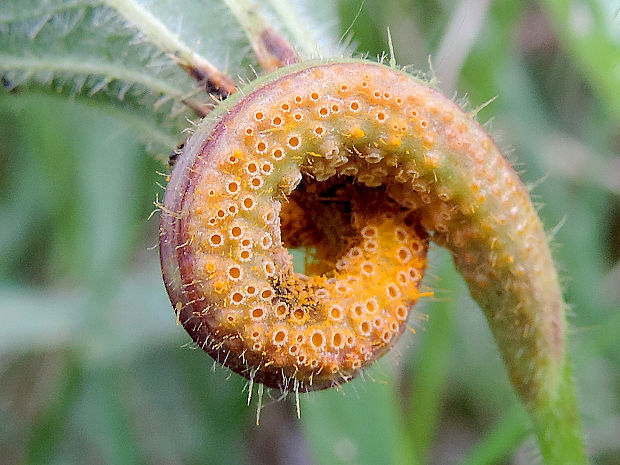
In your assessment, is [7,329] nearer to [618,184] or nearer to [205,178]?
[205,178]

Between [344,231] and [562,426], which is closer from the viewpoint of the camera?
[344,231]

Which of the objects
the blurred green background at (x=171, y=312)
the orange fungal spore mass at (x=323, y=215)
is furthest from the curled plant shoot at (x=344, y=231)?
the blurred green background at (x=171, y=312)

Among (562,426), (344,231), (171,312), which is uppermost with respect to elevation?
(171,312)

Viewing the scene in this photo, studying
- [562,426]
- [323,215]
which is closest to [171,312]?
[323,215]

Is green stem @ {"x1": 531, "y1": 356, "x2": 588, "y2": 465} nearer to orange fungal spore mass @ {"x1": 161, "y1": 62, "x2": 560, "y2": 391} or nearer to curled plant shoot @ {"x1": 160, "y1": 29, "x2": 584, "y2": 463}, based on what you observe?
curled plant shoot @ {"x1": 160, "y1": 29, "x2": 584, "y2": 463}

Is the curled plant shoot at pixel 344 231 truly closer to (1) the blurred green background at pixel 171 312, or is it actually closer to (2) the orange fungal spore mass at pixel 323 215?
(2) the orange fungal spore mass at pixel 323 215

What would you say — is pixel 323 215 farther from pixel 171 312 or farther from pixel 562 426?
pixel 171 312
